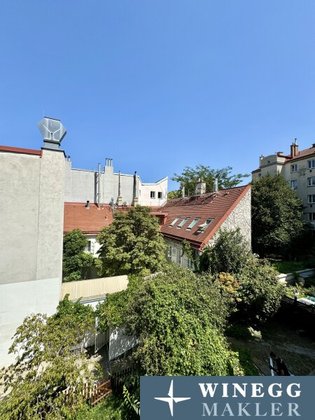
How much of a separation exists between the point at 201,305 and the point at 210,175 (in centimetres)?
3990

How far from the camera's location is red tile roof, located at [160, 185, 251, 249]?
16547 millimetres

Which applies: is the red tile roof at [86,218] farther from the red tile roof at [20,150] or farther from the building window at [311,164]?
the building window at [311,164]

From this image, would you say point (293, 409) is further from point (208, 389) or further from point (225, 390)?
point (208, 389)

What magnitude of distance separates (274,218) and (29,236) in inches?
962

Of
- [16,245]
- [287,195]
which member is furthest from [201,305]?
[287,195]

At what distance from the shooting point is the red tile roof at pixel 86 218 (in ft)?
67.1

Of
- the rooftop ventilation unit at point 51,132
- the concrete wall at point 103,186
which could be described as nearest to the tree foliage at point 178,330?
the rooftop ventilation unit at point 51,132

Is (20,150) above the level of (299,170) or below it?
below

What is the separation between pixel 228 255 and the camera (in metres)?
13.6

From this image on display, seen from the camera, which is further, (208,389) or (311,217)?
(311,217)

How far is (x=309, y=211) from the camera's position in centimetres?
2994

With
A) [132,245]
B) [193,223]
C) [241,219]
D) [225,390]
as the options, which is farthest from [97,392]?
[241,219]

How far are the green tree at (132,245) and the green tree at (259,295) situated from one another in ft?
16.6

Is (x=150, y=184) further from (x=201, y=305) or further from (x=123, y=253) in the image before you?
(x=201, y=305)
